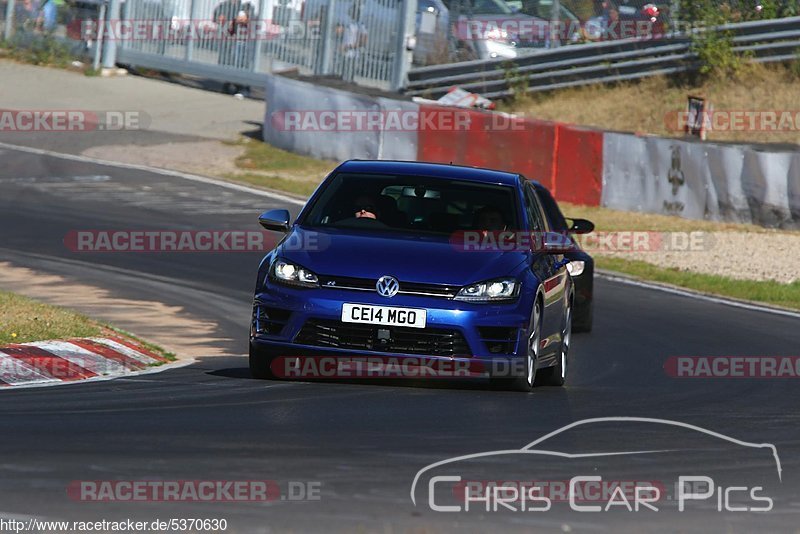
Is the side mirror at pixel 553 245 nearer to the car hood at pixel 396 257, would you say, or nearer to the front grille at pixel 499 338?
the car hood at pixel 396 257

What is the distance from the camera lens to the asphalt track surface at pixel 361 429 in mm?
5633

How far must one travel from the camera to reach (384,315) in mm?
8906

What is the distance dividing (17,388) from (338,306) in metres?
1.88

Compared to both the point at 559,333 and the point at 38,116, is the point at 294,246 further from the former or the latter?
the point at 38,116

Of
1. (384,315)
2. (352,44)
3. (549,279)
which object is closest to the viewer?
(384,315)

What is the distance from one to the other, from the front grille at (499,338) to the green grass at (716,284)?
910 cm

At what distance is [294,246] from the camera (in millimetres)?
9422

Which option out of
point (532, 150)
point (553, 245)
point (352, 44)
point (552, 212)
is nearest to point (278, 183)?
point (532, 150)

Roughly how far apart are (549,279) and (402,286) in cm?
146

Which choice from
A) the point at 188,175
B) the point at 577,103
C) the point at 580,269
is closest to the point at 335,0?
the point at 577,103

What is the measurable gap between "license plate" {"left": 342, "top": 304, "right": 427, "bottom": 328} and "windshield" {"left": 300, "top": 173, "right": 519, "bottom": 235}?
3.17 ft

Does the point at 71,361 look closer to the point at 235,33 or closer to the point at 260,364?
the point at 260,364

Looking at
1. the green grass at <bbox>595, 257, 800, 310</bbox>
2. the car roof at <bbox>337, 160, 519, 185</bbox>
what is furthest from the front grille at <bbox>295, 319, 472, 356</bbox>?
the green grass at <bbox>595, 257, 800, 310</bbox>

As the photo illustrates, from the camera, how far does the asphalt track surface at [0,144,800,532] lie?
18.5 feet
